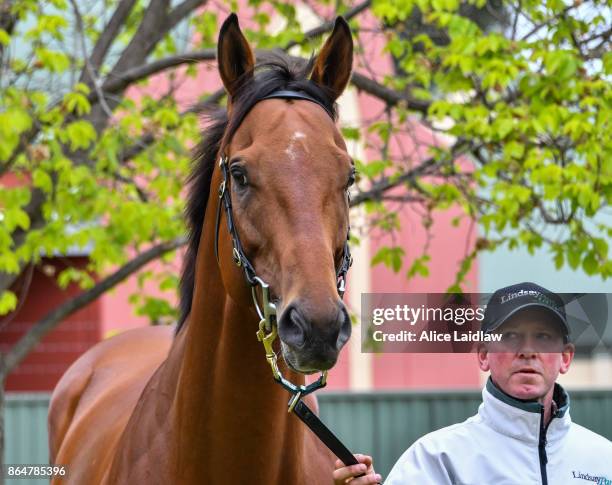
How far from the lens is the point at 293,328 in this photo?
258 cm

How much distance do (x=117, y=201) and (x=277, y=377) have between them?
4.38 meters

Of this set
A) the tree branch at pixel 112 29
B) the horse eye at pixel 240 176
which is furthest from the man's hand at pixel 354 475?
the tree branch at pixel 112 29

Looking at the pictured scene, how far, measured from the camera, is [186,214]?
139 inches

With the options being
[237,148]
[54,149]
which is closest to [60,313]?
[54,149]

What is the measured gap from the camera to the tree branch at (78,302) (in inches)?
289

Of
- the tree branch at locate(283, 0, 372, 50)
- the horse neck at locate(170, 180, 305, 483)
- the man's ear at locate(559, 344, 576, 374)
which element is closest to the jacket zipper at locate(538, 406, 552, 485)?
the man's ear at locate(559, 344, 576, 374)

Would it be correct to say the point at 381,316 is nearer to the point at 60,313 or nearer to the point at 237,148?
the point at 237,148

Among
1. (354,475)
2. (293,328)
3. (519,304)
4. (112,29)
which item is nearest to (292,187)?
(293,328)

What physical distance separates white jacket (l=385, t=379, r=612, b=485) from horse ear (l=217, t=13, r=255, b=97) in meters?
1.27

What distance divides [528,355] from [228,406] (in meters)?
0.92

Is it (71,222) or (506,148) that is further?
(71,222)

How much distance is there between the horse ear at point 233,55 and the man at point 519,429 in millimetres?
1111

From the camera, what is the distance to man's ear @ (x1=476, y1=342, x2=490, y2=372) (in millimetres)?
2945

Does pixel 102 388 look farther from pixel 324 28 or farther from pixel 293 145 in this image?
pixel 324 28
